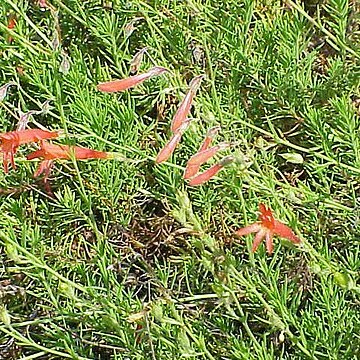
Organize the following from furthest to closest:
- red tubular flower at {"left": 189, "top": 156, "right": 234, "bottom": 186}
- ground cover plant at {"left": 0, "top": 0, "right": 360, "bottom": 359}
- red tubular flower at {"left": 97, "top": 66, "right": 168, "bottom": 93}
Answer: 1. ground cover plant at {"left": 0, "top": 0, "right": 360, "bottom": 359}
2. red tubular flower at {"left": 97, "top": 66, "right": 168, "bottom": 93}
3. red tubular flower at {"left": 189, "top": 156, "right": 234, "bottom": 186}

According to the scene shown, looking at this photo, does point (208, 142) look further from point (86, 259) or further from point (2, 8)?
point (2, 8)

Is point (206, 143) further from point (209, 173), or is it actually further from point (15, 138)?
point (15, 138)

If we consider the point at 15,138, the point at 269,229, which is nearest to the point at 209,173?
the point at 269,229

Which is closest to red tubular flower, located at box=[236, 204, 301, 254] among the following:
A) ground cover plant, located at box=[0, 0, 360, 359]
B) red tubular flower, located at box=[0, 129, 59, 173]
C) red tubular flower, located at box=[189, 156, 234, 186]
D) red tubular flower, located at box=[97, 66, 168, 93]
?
ground cover plant, located at box=[0, 0, 360, 359]

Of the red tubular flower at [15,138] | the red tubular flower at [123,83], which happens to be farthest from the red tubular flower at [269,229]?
the red tubular flower at [15,138]

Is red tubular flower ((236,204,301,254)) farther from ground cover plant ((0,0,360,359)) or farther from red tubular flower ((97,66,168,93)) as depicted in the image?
red tubular flower ((97,66,168,93))
